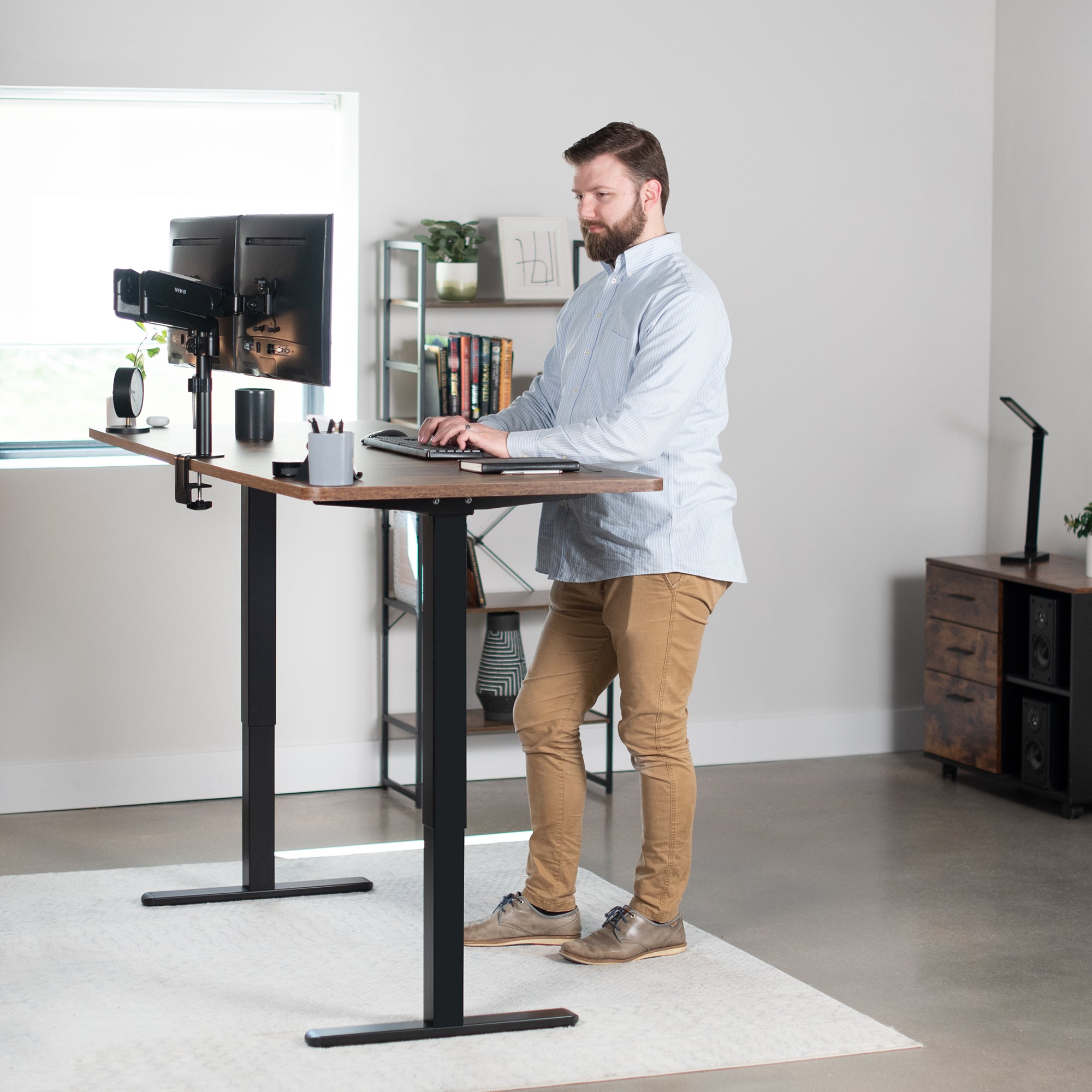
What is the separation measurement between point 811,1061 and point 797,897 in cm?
95

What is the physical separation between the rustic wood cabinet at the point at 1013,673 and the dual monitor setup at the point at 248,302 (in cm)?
231

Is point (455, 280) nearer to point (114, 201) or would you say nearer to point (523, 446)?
point (114, 201)

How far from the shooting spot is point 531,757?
3.17 metres

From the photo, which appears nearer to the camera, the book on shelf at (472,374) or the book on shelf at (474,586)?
the book on shelf at (472,374)

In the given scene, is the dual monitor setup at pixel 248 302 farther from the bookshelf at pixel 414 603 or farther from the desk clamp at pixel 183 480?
the bookshelf at pixel 414 603

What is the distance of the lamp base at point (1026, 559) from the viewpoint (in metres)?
4.62

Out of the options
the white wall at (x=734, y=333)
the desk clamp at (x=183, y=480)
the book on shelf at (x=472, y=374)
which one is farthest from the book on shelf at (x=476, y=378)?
the desk clamp at (x=183, y=480)

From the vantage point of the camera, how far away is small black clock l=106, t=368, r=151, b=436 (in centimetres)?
329

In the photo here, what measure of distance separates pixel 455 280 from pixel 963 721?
2.00m

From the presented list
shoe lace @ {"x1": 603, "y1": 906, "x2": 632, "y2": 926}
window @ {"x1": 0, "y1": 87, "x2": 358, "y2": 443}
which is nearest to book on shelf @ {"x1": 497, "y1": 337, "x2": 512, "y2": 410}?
window @ {"x1": 0, "y1": 87, "x2": 358, "y2": 443}

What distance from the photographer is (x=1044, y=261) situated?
4812 millimetres

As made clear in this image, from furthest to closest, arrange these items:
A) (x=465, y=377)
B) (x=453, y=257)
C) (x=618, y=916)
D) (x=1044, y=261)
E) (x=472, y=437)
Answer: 1. (x=1044, y=261)
2. (x=453, y=257)
3. (x=465, y=377)
4. (x=618, y=916)
5. (x=472, y=437)

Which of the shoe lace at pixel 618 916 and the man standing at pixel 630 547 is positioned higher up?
the man standing at pixel 630 547

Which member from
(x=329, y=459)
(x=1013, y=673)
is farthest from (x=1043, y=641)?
(x=329, y=459)
